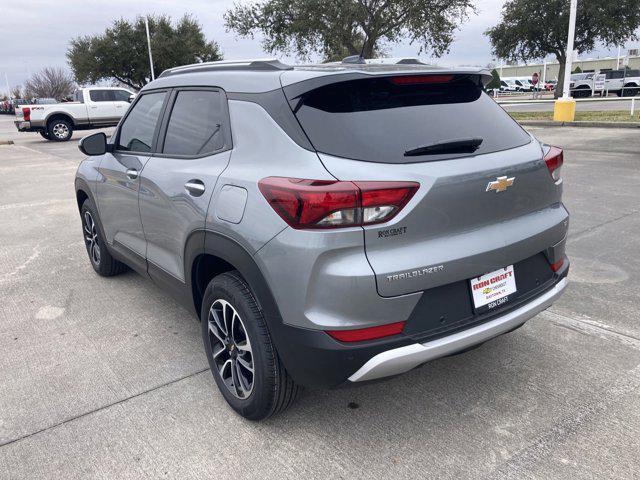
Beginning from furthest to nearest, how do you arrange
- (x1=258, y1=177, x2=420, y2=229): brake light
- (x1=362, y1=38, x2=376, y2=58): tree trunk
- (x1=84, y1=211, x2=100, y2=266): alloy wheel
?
(x1=362, y1=38, x2=376, y2=58): tree trunk, (x1=84, y1=211, x2=100, y2=266): alloy wheel, (x1=258, y1=177, x2=420, y2=229): brake light

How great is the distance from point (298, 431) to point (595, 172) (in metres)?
8.04

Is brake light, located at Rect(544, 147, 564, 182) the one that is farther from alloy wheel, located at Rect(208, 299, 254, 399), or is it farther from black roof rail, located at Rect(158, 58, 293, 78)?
alloy wheel, located at Rect(208, 299, 254, 399)

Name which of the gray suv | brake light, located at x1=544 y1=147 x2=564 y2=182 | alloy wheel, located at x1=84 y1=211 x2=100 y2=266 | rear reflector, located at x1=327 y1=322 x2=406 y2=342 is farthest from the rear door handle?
alloy wheel, located at x1=84 y1=211 x2=100 y2=266

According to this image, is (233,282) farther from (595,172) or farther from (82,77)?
(82,77)

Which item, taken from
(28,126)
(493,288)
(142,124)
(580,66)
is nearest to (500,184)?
(493,288)

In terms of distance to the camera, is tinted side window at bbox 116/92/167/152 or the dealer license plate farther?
tinted side window at bbox 116/92/167/152

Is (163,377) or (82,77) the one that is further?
(82,77)

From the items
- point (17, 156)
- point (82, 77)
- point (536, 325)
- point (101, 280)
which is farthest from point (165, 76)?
point (82, 77)

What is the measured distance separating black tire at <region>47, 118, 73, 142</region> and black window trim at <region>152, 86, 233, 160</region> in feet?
64.3

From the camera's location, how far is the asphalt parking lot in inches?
97.6

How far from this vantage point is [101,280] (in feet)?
16.5

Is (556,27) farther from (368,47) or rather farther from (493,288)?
(493,288)

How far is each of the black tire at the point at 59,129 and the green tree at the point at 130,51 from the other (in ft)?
76.7

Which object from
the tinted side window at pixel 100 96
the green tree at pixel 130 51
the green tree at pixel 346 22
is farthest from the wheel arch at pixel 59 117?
the green tree at pixel 130 51
